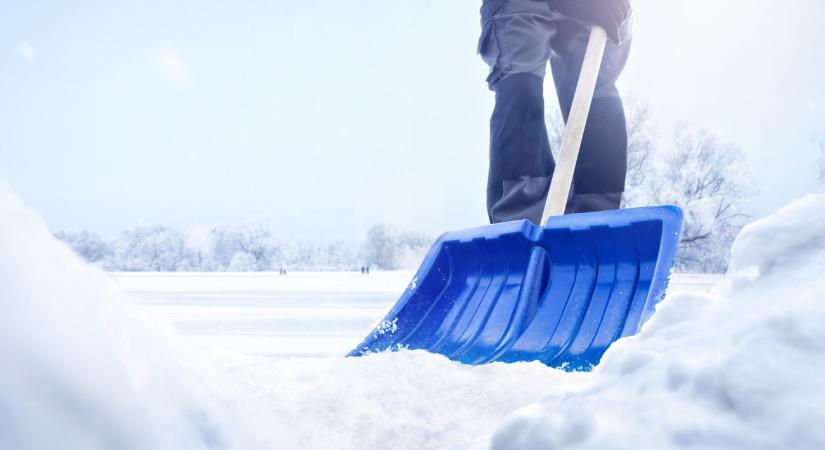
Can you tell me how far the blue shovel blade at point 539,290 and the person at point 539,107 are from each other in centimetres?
37

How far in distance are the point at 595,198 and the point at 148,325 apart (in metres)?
1.51

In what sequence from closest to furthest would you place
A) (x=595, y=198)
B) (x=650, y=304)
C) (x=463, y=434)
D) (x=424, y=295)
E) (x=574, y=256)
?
1. (x=463, y=434)
2. (x=650, y=304)
3. (x=574, y=256)
4. (x=424, y=295)
5. (x=595, y=198)

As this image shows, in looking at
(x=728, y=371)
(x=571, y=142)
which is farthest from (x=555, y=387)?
(x=571, y=142)

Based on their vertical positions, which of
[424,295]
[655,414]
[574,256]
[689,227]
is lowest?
[689,227]

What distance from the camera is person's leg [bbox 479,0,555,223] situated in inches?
74.3

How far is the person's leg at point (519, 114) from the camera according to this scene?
1887 millimetres

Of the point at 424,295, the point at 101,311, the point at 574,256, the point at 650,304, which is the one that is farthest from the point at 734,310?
the point at 424,295

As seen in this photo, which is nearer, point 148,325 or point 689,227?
point 148,325

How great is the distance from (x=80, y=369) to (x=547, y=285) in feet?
3.87

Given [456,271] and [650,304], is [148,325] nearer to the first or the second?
[650,304]

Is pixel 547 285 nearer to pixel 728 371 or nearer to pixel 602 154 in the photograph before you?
pixel 602 154

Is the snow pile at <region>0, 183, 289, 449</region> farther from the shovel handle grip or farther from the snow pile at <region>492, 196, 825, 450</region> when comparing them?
the shovel handle grip

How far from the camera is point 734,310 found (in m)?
0.49

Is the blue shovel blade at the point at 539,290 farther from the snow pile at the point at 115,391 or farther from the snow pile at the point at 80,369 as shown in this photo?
the snow pile at the point at 80,369
